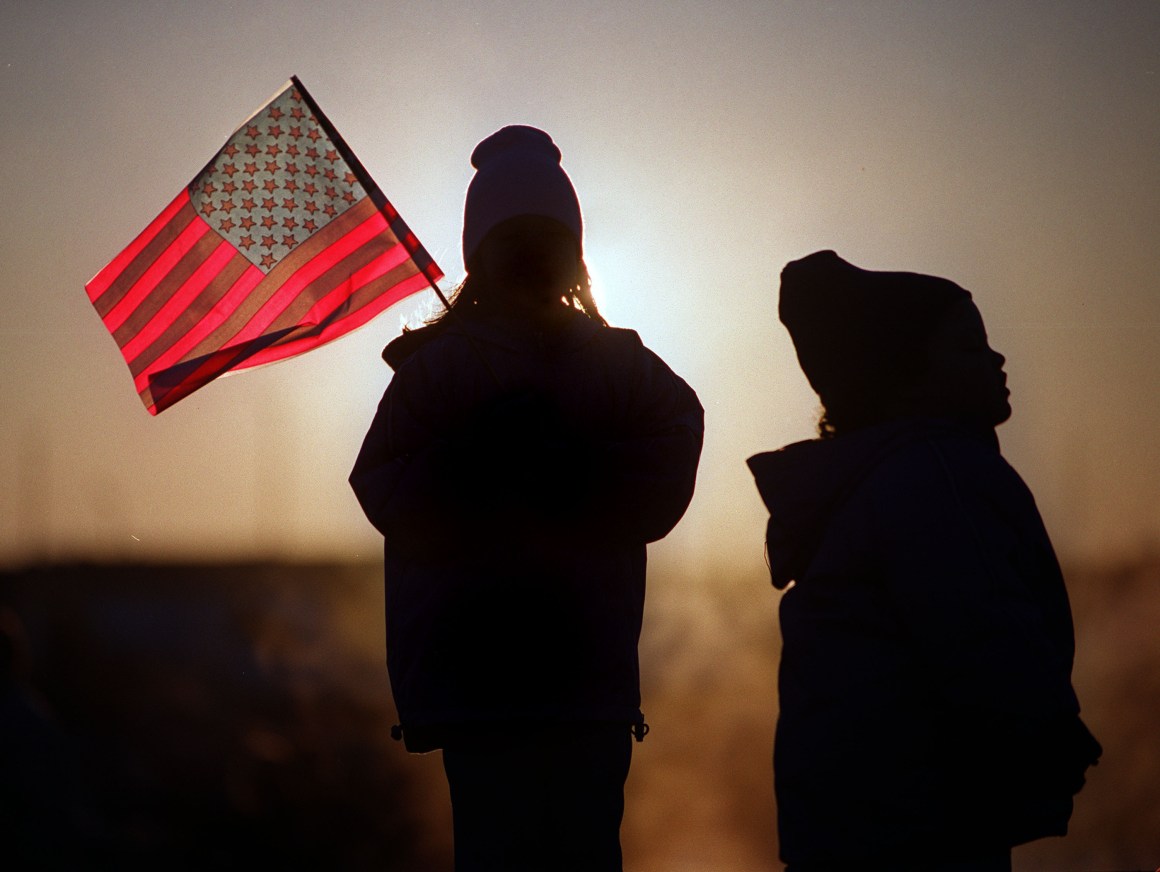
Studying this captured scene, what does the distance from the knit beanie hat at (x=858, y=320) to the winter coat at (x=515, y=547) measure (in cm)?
45

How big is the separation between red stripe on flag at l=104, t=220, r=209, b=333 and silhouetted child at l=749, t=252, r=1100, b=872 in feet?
6.85

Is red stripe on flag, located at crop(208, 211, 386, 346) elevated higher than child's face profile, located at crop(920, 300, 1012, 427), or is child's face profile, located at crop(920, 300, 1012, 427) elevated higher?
red stripe on flag, located at crop(208, 211, 386, 346)

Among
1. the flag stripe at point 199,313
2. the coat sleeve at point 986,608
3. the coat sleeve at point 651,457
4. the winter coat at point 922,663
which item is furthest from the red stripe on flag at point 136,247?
the coat sleeve at point 986,608

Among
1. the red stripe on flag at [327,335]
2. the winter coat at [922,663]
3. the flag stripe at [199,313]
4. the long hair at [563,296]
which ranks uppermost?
the flag stripe at [199,313]

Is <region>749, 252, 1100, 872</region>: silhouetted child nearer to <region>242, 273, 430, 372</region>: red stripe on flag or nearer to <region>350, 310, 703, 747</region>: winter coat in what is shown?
<region>350, 310, 703, 747</region>: winter coat

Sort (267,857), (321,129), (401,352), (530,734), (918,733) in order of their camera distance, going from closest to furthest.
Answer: (918,733) < (530,734) < (401,352) < (321,129) < (267,857)

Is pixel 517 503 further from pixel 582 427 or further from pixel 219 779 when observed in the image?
pixel 219 779

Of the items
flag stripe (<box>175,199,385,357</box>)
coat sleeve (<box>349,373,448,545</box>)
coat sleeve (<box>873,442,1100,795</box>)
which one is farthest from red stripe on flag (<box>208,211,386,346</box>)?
coat sleeve (<box>873,442,1100,795</box>)

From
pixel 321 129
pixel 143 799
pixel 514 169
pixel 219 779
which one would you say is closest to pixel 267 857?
pixel 219 779

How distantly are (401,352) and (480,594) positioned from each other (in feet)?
2.34

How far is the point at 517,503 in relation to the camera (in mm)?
3064

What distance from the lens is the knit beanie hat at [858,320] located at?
2.85 m

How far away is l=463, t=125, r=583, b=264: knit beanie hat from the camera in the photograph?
3285 mm

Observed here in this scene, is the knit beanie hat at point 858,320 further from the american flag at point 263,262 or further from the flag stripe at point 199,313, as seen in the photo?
the flag stripe at point 199,313
